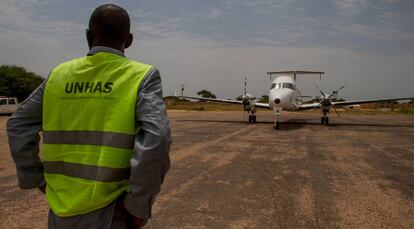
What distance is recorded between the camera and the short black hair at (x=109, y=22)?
2.12 meters

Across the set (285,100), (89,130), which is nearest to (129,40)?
(89,130)

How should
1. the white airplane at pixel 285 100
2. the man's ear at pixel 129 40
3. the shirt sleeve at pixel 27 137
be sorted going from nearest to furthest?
the shirt sleeve at pixel 27 137 → the man's ear at pixel 129 40 → the white airplane at pixel 285 100

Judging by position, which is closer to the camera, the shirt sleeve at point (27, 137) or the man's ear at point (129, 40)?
the shirt sleeve at point (27, 137)

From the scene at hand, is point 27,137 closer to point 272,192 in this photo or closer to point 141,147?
point 141,147

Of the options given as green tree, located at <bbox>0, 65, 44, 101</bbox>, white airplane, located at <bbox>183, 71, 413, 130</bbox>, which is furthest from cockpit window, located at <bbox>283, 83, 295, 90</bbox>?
green tree, located at <bbox>0, 65, 44, 101</bbox>

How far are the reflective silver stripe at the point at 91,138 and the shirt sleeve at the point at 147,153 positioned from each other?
0.06 meters

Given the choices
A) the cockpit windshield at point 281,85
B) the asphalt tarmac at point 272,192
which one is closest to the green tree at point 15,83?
the cockpit windshield at point 281,85

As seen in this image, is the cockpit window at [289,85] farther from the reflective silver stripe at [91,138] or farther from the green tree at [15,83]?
the green tree at [15,83]

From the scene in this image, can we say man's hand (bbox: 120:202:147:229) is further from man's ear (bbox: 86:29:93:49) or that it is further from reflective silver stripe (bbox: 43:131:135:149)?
man's ear (bbox: 86:29:93:49)

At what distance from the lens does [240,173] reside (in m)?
7.58

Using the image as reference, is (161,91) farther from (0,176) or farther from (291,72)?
(291,72)

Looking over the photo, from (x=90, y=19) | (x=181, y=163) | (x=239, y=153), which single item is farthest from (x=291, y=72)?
(x=90, y=19)

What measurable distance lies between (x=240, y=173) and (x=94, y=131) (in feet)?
19.3

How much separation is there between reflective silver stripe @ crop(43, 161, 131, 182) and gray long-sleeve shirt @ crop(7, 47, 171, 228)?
0.32ft
